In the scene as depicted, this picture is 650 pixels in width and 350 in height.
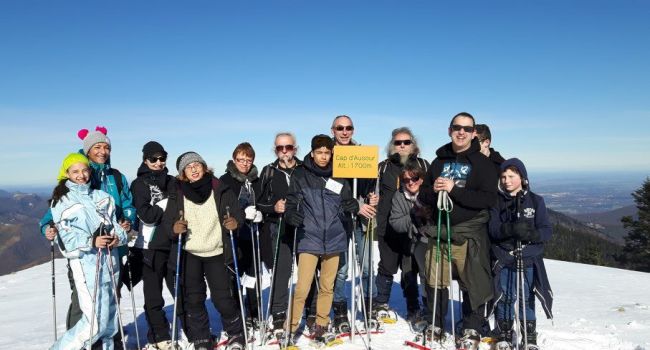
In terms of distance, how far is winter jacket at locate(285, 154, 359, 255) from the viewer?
533 centimetres

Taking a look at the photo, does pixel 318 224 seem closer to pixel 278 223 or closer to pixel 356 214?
pixel 356 214

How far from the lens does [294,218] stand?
201 inches

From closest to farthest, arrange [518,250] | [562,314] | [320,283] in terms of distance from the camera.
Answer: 1. [518,250]
2. [320,283]
3. [562,314]

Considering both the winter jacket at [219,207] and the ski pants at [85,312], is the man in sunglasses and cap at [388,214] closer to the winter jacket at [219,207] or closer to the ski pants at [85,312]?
the winter jacket at [219,207]

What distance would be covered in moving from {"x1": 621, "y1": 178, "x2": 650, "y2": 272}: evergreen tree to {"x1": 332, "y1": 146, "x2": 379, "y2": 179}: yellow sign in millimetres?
37045

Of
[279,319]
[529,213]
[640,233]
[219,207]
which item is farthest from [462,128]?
[640,233]

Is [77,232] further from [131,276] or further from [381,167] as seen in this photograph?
[381,167]

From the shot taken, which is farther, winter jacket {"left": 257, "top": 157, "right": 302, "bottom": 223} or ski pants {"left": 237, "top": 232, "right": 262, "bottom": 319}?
ski pants {"left": 237, "top": 232, "right": 262, "bottom": 319}

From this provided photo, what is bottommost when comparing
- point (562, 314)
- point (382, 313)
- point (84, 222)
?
point (562, 314)

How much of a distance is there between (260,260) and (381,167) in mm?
2252

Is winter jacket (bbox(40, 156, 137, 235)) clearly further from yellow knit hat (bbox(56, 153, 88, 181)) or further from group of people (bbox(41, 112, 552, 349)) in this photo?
yellow knit hat (bbox(56, 153, 88, 181))

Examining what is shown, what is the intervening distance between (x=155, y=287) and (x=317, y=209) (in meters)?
2.27

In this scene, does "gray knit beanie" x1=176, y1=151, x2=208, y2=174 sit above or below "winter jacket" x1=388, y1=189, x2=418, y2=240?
above

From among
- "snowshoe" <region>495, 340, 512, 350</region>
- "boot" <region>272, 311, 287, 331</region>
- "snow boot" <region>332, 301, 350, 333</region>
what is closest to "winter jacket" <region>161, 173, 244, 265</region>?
"boot" <region>272, 311, 287, 331</region>
